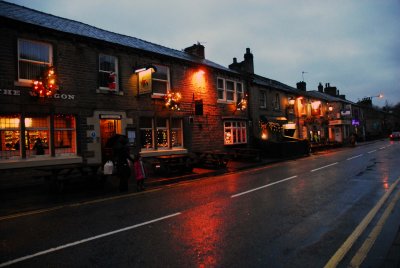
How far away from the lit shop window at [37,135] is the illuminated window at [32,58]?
68.2 inches

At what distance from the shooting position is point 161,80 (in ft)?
56.0

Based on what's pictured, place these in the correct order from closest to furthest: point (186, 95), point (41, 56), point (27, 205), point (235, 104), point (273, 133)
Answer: point (27, 205) < point (41, 56) < point (186, 95) < point (235, 104) < point (273, 133)

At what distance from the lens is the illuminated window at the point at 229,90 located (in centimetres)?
2153

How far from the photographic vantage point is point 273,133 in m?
27.0

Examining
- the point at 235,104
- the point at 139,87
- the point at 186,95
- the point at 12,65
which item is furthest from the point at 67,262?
the point at 235,104

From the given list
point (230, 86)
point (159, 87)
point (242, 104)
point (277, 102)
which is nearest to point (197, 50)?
point (230, 86)

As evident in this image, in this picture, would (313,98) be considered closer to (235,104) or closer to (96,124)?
(235,104)

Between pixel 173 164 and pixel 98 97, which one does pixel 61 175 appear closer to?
pixel 173 164

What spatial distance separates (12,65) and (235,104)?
14988 millimetres

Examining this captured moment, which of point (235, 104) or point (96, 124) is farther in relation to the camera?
point (235, 104)

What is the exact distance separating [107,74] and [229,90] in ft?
33.8

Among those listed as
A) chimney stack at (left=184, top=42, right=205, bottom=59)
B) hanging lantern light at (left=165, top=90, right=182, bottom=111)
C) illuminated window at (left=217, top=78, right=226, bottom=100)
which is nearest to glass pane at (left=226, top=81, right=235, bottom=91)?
illuminated window at (left=217, top=78, right=226, bottom=100)

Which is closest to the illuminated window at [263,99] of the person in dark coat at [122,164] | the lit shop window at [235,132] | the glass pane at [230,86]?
the lit shop window at [235,132]

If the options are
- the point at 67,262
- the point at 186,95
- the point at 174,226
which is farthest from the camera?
the point at 186,95
